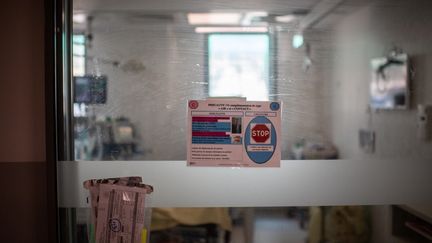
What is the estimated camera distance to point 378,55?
1.27 meters

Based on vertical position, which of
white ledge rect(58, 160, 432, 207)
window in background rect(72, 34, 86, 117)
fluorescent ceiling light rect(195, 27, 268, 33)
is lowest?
white ledge rect(58, 160, 432, 207)

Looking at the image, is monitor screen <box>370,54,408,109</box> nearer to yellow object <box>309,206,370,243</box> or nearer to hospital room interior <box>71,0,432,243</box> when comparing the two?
hospital room interior <box>71,0,432,243</box>

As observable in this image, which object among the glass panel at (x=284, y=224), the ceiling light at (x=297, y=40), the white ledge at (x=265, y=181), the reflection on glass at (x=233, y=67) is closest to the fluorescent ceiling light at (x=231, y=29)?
the reflection on glass at (x=233, y=67)

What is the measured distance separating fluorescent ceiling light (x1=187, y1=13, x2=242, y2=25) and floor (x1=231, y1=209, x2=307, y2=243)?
77 centimetres

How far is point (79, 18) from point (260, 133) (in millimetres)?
858

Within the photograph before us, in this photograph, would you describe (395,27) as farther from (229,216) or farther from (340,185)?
(229,216)

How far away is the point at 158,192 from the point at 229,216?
301 mm

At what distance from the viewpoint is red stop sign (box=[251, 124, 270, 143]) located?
124 centimetres

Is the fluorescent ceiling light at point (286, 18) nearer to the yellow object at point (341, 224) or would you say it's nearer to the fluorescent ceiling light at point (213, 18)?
the fluorescent ceiling light at point (213, 18)

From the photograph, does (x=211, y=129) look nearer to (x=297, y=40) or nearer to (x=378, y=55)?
(x=297, y=40)

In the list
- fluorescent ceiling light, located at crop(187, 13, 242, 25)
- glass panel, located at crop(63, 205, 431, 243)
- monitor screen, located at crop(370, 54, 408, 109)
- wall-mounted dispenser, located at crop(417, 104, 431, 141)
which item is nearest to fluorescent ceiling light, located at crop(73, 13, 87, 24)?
fluorescent ceiling light, located at crop(187, 13, 242, 25)

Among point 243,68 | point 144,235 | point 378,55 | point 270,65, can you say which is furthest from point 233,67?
point 144,235

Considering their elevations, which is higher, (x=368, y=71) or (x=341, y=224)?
(x=368, y=71)

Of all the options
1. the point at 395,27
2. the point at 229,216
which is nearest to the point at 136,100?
the point at 229,216
